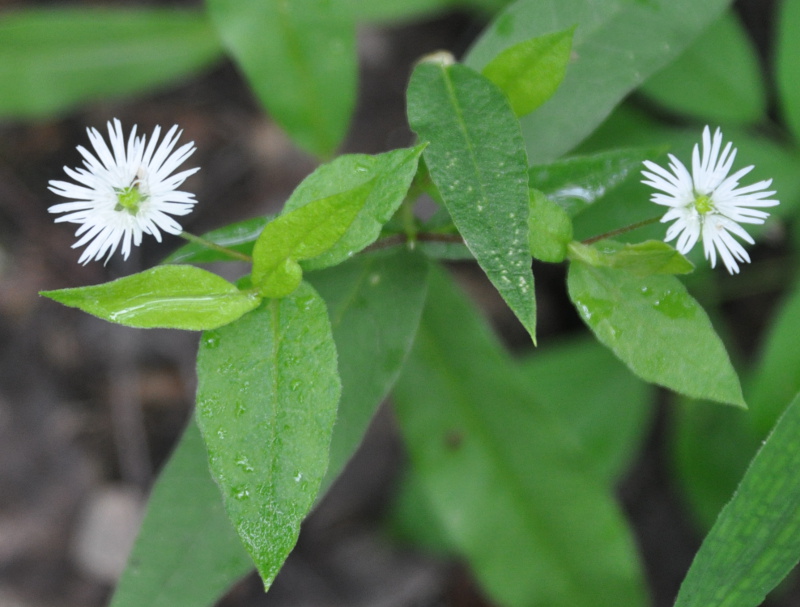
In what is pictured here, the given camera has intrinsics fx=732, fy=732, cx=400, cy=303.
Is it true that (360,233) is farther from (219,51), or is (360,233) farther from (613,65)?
(219,51)

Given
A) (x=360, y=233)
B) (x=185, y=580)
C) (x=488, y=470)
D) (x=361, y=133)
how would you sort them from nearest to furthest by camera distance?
1. (x=360, y=233)
2. (x=185, y=580)
3. (x=488, y=470)
4. (x=361, y=133)

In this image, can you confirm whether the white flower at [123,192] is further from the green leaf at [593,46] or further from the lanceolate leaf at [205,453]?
the green leaf at [593,46]

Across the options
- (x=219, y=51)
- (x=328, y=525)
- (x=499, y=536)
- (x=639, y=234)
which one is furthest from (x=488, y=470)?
(x=219, y=51)

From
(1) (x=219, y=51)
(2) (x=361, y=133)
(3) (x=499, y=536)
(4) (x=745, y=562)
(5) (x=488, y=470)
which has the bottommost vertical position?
(4) (x=745, y=562)

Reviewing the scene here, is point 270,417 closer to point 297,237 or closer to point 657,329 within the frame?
point 297,237

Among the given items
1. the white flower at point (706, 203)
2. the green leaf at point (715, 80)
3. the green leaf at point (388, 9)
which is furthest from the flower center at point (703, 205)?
the green leaf at point (388, 9)
